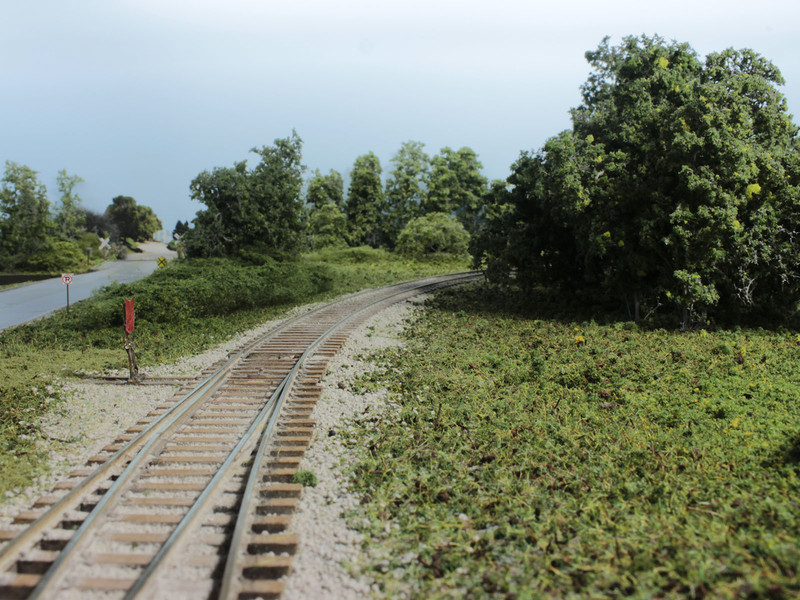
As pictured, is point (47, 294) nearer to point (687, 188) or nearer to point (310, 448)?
point (310, 448)

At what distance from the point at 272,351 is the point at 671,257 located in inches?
476

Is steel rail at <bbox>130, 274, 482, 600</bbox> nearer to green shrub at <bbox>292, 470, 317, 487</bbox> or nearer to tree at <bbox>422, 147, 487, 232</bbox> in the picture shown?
green shrub at <bbox>292, 470, 317, 487</bbox>

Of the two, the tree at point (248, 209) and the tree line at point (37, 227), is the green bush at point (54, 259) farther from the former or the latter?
the tree at point (248, 209)

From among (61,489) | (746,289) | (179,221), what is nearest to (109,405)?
(61,489)

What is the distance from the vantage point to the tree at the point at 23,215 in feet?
153

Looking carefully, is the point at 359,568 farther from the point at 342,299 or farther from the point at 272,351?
the point at 342,299

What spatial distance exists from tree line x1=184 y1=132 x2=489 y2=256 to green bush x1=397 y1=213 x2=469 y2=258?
0.09 meters

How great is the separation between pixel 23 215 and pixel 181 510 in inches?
1998

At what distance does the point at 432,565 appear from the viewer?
19.9 feet

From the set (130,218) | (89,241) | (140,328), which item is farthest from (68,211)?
(140,328)

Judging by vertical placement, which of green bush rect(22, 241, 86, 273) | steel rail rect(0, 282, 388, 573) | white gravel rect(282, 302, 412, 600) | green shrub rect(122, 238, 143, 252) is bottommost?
white gravel rect(282, 302, 412, 600)

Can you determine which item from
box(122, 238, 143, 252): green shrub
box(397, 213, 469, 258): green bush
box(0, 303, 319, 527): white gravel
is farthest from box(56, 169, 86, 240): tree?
box(0, 303, 319, 527): white gravel

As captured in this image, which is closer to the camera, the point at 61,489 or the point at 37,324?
the point at 61,489

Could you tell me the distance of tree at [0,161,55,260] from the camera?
46562mm
